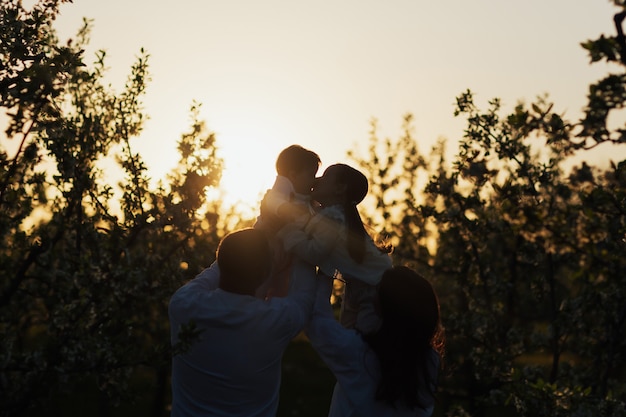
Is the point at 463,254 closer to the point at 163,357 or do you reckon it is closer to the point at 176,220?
the point at 176,220

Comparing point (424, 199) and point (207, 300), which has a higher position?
point (424, 199)

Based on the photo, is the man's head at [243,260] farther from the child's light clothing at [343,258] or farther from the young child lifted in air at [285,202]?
the young child lifted in air at [285,202]

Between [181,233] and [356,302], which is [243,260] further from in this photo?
[181,233]

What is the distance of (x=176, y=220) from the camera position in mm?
8867

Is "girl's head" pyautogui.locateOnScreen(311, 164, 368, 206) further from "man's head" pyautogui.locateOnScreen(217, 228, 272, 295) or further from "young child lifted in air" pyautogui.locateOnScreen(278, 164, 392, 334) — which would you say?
"man's head" pyautogui.locateOnScreen(217, 228, 272, 295)

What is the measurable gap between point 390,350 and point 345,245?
80 cm

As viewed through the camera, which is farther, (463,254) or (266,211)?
(463,254)

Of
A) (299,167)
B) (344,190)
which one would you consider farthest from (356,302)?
(299,167)

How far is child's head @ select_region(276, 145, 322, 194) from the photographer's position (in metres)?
5.37

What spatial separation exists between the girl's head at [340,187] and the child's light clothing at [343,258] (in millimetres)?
144

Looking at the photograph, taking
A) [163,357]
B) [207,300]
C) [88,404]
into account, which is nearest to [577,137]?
[207,300]

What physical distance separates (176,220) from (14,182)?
188cm

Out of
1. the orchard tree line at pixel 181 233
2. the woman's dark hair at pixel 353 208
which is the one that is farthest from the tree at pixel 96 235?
the woman's dark hair at pixel 353 208

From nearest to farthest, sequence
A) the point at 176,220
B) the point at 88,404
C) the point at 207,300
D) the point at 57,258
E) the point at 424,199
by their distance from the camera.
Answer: the point at 207,300
the point at 176,220
the point at 57,258
the point at 424,199
the point at 88,404
